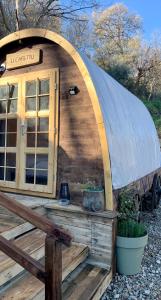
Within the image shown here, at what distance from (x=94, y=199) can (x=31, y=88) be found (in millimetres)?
2164

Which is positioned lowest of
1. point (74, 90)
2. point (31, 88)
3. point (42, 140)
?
point (42, 140)

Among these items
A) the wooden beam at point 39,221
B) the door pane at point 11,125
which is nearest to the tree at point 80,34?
the door pane at point 11,125

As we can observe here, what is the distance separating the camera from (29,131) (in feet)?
15.1

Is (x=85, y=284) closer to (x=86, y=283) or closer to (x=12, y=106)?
(x=86, y=283)

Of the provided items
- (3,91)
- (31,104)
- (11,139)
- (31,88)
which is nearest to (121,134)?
(31,104)

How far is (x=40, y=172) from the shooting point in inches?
175

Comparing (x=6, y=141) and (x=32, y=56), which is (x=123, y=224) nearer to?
(x=6, y=141)

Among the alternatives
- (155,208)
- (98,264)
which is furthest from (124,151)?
(155,208)

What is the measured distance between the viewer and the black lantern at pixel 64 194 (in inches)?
159

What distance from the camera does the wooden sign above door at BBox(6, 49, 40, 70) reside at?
14.9 ft

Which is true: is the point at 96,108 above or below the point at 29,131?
above

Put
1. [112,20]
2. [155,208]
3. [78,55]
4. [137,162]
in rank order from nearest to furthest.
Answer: [78,55] < [137,162] < [155,208] < [112,20]

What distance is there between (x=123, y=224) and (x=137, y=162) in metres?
1.81

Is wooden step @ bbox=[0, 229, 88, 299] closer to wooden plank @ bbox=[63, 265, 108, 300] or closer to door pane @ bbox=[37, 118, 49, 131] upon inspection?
wooden plank @ bbox=[63, 265, 108, 300]
